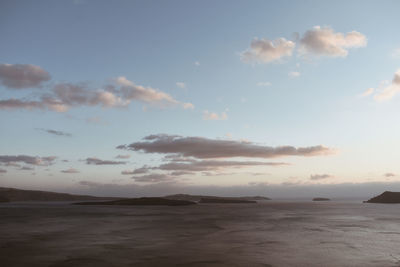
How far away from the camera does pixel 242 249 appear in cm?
2266

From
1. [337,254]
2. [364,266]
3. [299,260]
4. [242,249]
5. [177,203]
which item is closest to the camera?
[364,266]

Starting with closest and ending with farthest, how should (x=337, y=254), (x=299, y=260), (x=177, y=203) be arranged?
(x=299, y=260) < (x=337, y=254) < (x=177, y=203)

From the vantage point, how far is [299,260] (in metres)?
18.7

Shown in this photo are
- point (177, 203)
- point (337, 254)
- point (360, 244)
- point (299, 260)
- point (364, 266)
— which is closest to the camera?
point (364, 266)

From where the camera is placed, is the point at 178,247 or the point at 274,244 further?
the point at 274,244

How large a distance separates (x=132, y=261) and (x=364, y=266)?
43.8ft

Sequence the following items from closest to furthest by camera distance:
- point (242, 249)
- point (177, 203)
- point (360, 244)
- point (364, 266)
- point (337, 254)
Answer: point (364, 266), point (337, 254), point (242, 249), point (360, 244), point (177, 203)

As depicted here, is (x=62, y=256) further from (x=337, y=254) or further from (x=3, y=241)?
(x=337, y=254)

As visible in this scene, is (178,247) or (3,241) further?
(3,241)

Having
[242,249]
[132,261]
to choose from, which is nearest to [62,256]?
[132,261]

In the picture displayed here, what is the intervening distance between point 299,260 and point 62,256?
49.3 feet

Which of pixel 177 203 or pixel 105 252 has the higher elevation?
pixel 105 252

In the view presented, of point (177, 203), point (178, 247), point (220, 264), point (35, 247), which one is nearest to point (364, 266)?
point (220, 264)

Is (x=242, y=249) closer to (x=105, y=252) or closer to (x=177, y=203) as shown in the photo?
(x=105, y=252)
